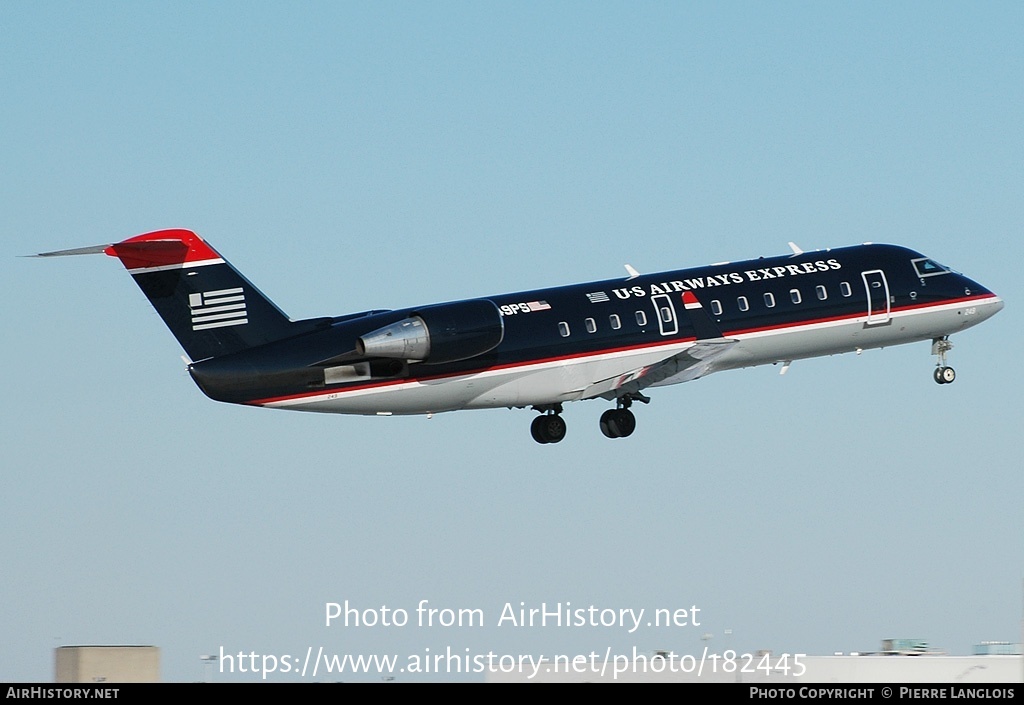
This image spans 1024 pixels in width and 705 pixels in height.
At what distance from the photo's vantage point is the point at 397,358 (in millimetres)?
31656

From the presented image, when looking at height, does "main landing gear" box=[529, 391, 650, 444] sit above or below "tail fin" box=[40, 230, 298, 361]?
below

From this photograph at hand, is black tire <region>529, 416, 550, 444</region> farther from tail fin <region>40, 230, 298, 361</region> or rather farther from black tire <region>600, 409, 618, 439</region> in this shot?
tail fin <region>40, 230, 298, 361</region>

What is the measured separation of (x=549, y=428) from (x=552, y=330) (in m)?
3.49

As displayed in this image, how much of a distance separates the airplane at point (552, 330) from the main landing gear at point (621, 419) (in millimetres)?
29

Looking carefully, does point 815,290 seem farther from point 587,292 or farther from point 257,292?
point 257,292

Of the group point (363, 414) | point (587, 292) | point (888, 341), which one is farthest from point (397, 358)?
point (888, 341)

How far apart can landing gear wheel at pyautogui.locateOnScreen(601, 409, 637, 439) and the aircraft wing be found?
83cm

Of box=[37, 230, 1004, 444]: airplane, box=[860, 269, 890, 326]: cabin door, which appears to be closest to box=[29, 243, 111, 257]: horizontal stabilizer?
box=[37, 230, 1004, 444]: airplane

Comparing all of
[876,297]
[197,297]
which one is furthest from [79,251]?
[876,297]

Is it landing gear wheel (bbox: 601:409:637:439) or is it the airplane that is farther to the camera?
landing gear wheel (bbox: 601:409:637:439)

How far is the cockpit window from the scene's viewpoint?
38.3 m

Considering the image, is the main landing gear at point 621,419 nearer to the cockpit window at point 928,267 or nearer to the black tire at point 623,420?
the black tire at point 623,420

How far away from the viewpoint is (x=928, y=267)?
38531 mm
